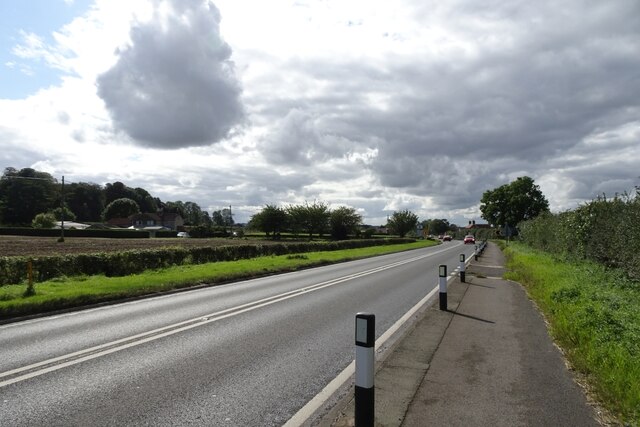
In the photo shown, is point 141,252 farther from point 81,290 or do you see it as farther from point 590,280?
point 590,280

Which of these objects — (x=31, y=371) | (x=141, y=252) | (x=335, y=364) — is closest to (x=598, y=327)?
(x=335, y=364)

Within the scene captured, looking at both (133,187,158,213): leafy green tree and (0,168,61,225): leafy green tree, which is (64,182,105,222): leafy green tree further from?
(0,168,61,225): leafy green tree

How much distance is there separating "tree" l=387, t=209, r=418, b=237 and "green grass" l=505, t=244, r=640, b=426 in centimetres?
9177

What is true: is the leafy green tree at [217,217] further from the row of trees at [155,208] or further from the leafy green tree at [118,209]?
the leafy green tree at [118,209]

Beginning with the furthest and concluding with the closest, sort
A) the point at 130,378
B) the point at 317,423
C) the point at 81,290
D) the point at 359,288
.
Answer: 1. the point at 359,288
2. the point at 81,290
3. the point at 130,378
4. the point at 317,423

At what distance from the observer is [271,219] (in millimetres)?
84500

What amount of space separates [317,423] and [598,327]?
182 inches

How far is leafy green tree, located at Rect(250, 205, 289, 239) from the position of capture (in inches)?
3322

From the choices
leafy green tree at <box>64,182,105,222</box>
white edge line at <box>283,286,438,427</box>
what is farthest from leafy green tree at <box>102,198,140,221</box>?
white edge line at <box>283,286,438,427</box>

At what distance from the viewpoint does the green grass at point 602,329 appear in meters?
4.68

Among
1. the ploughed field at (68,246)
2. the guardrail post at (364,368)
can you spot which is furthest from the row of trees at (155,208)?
the guardrail post at (364,368)

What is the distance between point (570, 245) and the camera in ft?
64.4

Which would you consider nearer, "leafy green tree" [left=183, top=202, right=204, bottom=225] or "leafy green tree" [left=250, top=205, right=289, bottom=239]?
"leafy green tree" [left=250, top=205, right=289, bottom=239]

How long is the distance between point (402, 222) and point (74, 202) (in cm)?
9982
